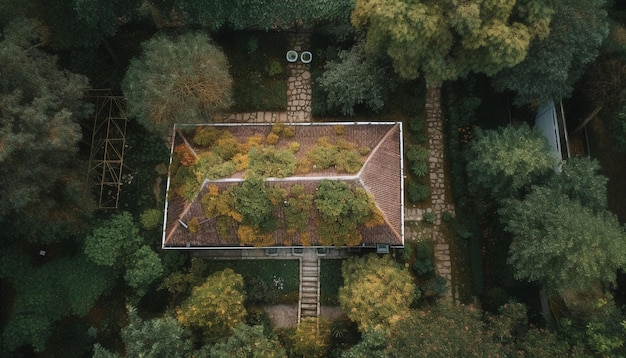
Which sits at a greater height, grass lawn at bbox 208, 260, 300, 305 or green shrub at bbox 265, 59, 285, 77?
green shrub at bbox 265, 59, 285, 77

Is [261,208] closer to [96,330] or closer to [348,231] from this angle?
[348,231]

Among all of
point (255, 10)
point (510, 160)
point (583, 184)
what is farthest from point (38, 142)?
point (583, 184)

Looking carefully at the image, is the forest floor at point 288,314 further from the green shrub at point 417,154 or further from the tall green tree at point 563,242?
the tall green tree at point 563,242

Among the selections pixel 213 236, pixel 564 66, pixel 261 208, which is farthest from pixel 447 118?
pixel 213 236

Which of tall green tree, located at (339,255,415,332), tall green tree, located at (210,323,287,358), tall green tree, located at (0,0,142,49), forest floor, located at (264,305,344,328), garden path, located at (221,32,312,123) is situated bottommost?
tall green tree, located at (210,323,287,358)

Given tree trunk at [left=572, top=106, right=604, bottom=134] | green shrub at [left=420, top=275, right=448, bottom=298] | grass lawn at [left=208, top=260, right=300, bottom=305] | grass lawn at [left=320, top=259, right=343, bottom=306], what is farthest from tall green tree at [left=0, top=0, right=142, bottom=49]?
tree trunk at [left=572, top=106, right=604, bottom=134]

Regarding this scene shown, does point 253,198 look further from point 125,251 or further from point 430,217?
point 430,217

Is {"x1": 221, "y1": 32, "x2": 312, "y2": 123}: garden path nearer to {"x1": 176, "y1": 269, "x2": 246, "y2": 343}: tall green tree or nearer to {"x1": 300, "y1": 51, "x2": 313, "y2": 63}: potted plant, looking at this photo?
{"x1": 300, "y1": 51, "x2": 313, "y2": 63}: potted plant
